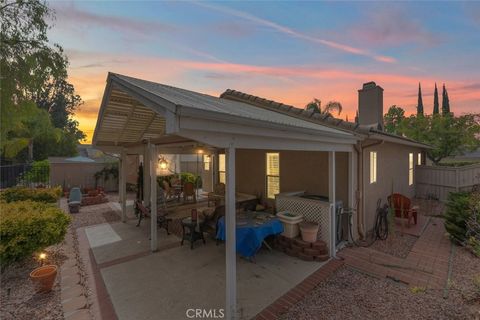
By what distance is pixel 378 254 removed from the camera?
5.82 metres

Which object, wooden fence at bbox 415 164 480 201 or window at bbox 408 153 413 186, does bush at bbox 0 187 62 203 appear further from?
wooden fence at bbox 415 164 480 201

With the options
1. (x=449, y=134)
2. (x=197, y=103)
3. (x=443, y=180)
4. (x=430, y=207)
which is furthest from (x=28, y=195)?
(x=449, y=134)

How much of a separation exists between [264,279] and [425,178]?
13454 millimetres

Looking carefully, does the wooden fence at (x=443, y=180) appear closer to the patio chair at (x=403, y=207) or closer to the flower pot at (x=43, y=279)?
the patio chair at (x=403, y=207)

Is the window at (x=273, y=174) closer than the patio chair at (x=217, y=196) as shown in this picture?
Yes

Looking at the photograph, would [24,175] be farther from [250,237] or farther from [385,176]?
[385,176]

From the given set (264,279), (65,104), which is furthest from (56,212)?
(65,104)

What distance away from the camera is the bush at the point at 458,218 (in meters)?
6.14

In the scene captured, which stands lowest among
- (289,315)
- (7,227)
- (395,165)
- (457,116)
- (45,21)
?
(289,315)

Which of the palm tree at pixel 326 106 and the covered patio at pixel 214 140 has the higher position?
the palm tree at pixel 326 106

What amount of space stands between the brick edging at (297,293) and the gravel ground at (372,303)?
91 millimetres

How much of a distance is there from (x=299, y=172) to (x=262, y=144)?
160 inches

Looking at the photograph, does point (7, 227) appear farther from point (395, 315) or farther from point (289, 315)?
point (395, 315)

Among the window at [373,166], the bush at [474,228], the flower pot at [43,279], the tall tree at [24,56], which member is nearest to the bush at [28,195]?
the tall tree at [24,56]
